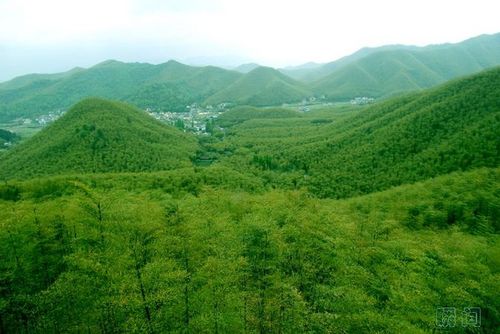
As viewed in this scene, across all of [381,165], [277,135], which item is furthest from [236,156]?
[381,165]

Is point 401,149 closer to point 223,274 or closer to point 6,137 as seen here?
point 223,274

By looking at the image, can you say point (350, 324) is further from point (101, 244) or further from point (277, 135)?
point (277, 135)

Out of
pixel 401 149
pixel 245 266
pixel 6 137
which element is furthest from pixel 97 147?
pixel 6 137

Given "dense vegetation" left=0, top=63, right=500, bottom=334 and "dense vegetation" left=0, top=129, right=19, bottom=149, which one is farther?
"dense vegetation" left=0, top=129, right=19, bottom=149

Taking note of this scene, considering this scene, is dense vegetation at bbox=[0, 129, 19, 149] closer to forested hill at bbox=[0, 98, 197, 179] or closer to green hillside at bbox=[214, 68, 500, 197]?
forested hill at bbox=[0, 98, 197, 179]

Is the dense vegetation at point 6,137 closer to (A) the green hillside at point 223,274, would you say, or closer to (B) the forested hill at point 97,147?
(B) the forested hill at point 97,147

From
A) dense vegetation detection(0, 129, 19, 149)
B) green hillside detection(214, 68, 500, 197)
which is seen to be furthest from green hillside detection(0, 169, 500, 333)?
dense vegetation detection(0, 129, 19, 149)
